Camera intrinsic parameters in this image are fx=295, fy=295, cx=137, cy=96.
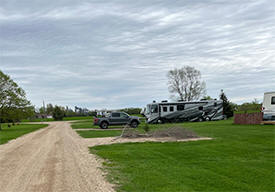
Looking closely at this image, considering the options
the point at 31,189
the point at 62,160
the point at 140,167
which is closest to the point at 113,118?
the point at 62,160

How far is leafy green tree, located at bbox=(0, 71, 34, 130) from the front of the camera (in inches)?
1559

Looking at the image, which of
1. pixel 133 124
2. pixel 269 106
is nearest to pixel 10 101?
pixel 133 124

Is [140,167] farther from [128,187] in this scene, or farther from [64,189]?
[64,189]

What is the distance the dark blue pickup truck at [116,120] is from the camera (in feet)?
100

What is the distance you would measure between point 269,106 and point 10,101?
3254cm

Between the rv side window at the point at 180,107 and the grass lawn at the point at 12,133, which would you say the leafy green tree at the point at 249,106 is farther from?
the grass lawn at the point at 12,133

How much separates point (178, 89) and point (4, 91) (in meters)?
41.4

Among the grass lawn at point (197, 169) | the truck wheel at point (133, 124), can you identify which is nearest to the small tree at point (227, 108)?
the truck wheel at point (133, 124)

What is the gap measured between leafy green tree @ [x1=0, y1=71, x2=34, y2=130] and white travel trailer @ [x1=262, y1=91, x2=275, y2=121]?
31.5 meters

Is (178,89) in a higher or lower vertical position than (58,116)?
higher

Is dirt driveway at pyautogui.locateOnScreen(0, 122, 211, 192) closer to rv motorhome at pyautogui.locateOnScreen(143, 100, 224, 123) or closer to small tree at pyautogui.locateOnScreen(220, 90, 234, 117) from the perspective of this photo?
rv motorhome at pyautogui.locateOnScreen(143, 100, 224, 123)

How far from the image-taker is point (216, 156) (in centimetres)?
1015

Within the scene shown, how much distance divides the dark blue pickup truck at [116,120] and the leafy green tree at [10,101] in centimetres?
1571

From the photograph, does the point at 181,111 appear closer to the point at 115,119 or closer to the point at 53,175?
the point at 115,119
